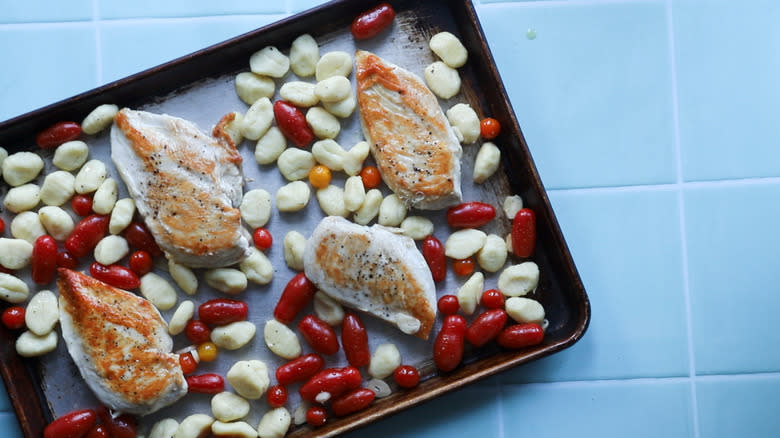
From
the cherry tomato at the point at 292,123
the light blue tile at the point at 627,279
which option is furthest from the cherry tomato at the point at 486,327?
the cherry tomato at the point at 292,123

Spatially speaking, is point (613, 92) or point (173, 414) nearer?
point (173, 414)

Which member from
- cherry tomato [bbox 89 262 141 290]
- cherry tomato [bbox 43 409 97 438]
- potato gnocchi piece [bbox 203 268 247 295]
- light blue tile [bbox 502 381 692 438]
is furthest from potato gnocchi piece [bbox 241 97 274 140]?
light blue tile [bbox 502 381 692 438]

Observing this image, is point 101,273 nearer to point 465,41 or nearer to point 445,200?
point 445,200

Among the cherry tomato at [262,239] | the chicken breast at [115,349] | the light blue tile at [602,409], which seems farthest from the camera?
the light blue tile at [602,409]

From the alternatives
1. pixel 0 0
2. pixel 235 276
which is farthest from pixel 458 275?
pixel 0 0

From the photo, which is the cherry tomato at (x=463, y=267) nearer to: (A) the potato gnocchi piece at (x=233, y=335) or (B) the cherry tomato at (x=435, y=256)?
(B) the cherry tomato at (x=435, y=256)

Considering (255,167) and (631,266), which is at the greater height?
(255,167)
